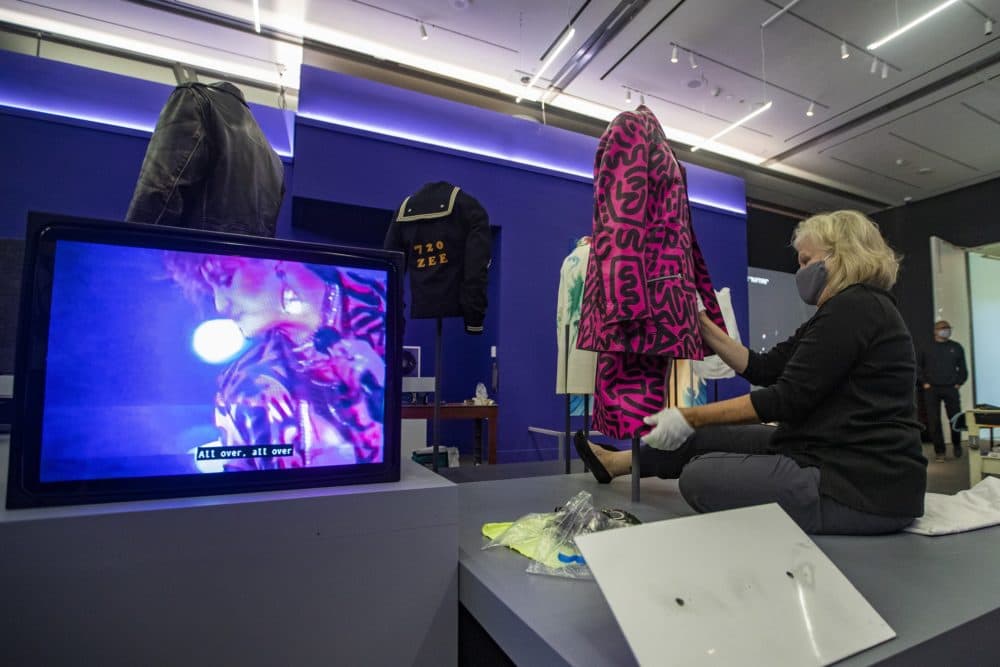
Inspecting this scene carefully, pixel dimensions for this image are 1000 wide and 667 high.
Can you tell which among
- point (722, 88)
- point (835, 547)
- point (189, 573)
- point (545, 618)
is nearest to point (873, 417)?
point (835, 547)

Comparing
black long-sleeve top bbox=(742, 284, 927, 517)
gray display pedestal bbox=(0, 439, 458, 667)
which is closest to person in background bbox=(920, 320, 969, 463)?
black long-sleeve top bbox=(742, 284, 927, 517)

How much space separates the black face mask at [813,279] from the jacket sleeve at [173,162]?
170 centimetres

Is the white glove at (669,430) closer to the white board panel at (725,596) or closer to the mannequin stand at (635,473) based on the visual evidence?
the mannequin stand at (635,473)

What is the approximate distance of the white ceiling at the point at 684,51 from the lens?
3971 mm

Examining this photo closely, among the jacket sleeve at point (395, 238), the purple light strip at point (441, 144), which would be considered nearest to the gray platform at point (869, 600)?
the jacket sleeve at point (395, 238)

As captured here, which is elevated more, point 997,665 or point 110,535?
point 110,535

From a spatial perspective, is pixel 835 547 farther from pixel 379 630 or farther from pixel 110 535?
pixel 110 535

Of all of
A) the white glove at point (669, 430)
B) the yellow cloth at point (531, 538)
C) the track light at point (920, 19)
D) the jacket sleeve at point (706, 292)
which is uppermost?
the track light at point (920, 19)

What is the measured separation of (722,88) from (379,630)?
5.52m

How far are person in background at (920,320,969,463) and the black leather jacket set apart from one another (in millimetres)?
7537

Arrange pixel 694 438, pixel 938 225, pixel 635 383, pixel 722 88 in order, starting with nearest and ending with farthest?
1. pixel 635 383
2. pixel 694 438
3. pixel 722 88
4. pixel 938 225

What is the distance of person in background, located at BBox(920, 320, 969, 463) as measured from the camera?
6.09 metres

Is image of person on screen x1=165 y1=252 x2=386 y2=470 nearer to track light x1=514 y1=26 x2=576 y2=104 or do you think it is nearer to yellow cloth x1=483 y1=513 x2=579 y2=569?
yellow cloth x1=483 y1=513 x2=579 y2=569

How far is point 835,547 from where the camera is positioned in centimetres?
119
